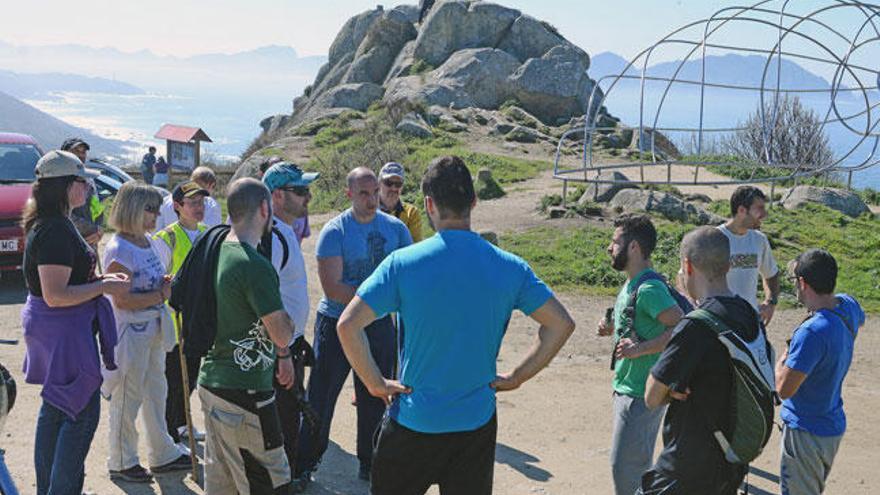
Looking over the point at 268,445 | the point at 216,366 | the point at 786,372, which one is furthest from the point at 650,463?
the point at 216,366

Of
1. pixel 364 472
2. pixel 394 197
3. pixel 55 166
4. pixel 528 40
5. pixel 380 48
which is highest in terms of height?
pixel 528 40

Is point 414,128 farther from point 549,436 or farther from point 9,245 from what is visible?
point 549,436

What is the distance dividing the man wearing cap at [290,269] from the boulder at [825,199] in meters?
14.0

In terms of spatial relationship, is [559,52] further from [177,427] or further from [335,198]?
[177,427]

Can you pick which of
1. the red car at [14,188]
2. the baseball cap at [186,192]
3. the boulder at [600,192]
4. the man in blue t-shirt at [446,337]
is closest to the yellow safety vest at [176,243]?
the baseball cap at [186,192]

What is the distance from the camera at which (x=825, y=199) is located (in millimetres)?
17453

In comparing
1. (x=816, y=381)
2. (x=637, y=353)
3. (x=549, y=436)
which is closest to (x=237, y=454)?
(x=637, y=353)

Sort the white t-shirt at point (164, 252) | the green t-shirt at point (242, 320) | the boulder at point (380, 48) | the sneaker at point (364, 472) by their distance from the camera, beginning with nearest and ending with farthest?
the green t-shirt at point (242, 320), the sneaker at point (364, 472), the white t-shirt at point (164, 252), the boulder at point (380, 48)

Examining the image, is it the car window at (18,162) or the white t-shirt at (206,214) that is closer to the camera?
the white t-shirt at (206,214)

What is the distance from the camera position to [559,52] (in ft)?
117

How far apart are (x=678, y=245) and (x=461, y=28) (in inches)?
1040

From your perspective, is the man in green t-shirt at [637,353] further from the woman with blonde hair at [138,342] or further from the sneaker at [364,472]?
the woman with blonde hair at [138,342]

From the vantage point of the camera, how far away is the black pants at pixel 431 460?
3.56 metres

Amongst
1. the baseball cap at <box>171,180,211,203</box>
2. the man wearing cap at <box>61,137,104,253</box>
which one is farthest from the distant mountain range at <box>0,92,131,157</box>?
the baseball cap at <box>171,180,211,203</box>
